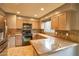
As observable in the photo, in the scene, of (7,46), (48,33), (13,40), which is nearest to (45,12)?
(48,33)

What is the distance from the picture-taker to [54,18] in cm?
179

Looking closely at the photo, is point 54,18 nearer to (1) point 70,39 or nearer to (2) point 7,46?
(1) point 70,39

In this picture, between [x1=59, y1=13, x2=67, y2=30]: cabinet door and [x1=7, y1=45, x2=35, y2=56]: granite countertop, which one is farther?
[x1=59, y1=13, x2=67, y2=30]: cabinet door

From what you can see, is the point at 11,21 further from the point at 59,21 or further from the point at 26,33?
the point at 59,21

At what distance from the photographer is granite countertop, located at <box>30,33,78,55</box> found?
5.05 ft

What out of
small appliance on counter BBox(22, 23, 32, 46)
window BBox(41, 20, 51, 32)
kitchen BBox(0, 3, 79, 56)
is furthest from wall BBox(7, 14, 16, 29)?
window BBox(41, 20, 51, 32)

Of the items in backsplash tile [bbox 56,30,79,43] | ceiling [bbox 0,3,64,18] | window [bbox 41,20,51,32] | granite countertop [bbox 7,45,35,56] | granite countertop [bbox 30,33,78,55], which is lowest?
granite countertop [bbox 7,45,35,56]

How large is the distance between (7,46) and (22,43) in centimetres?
23

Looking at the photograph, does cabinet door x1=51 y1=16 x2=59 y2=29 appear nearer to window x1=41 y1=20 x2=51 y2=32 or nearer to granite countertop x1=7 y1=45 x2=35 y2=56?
window x1=41 y1=20 x2=51 y2=32

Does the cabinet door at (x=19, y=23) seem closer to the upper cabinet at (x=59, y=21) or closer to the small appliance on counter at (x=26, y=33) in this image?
the small appliance on counter at (x=26, y=33)

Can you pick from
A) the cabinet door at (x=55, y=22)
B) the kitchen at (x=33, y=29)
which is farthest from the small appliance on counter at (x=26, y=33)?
the cabinet door at (x=55, y=22)

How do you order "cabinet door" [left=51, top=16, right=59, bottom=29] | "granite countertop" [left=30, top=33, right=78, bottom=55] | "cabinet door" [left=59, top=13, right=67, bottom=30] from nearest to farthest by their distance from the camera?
"granite countertop" [left=30, top=33, right=78, bottom=55] → "cabinet door" [left=51, top=16, right=59, bottom=29] → "cabinet door" [left=59, top=13, right=67, bottom=30]

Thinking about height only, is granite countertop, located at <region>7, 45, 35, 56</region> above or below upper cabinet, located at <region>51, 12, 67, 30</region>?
below

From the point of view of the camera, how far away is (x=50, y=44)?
173 cm
